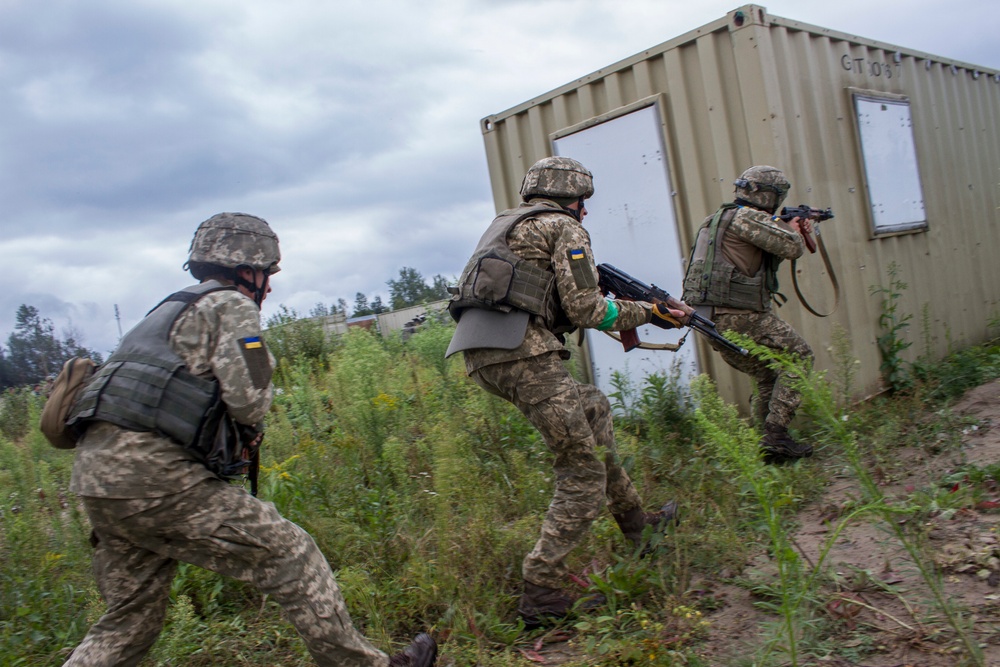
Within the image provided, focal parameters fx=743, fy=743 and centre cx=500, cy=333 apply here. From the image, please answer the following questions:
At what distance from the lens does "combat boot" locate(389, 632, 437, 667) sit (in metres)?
2.74

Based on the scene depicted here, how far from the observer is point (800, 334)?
4.89 m

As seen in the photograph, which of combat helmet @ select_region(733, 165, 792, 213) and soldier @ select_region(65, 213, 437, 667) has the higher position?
combat helmet @ select_region(733, 165, 792, 213)

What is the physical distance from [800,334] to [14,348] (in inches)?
399

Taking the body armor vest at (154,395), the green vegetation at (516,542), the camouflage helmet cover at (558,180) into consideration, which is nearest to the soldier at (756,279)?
the green vegetation at (516,542)

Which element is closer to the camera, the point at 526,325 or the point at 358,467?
the point at 526,325

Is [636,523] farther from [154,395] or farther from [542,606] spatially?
[154,395]

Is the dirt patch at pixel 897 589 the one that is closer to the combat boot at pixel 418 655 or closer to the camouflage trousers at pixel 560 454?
the camouflage trousers at pixel 560 454

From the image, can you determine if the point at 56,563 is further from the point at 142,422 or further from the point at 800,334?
the point at 800,334

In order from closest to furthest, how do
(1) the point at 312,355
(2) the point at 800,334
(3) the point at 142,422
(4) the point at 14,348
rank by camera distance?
(3) the point at 142,422 < (2) the point at 800,334 < (1) the point at 312,355 < (4) the point at 14,348

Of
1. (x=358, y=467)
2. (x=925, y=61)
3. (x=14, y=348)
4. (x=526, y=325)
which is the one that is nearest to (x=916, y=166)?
(x=925, y=61)

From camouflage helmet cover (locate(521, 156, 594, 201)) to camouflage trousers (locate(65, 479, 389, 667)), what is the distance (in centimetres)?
182

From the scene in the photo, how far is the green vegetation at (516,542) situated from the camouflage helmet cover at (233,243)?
4.41ft

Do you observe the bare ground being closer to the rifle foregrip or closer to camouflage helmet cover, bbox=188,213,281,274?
the rifle foregrip

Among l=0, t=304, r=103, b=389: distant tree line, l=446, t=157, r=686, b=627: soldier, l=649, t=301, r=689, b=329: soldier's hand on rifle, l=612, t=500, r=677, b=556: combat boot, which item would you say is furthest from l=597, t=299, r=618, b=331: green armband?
l=0, t=304, r=103, b=389: distant tree line
